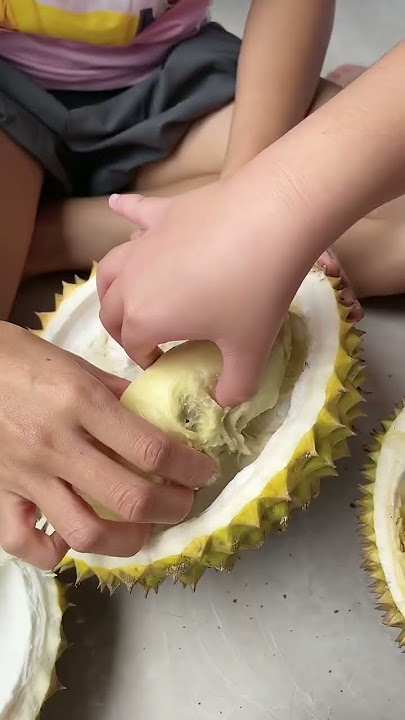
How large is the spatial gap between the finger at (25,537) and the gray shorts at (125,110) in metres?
0.37

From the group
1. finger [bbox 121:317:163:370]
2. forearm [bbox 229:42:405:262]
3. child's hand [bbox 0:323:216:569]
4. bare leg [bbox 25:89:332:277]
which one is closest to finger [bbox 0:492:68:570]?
child's hand [bbox 0:323:216:569]

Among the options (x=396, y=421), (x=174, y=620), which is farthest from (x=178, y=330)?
(x=174, y=620)

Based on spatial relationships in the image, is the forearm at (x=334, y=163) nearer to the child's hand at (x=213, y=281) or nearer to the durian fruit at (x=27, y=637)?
the child's hand at (x=213, y=281)

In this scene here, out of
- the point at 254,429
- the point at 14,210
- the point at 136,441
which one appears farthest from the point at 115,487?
the point at 14,210

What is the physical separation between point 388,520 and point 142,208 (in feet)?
0.90

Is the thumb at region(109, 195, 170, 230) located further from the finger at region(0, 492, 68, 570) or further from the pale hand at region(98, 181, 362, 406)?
the finger at region(0, 492, 68, 570)

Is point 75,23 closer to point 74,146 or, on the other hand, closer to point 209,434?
point 74,146

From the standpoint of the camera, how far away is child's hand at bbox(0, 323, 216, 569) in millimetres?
462

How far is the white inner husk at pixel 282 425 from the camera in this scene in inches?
19.4

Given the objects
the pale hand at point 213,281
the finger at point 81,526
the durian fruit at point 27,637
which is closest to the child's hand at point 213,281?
the pale hand at point 213,281

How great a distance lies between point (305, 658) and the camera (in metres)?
0.61

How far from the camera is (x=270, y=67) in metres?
0.70

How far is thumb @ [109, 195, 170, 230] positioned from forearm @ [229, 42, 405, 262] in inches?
2.5

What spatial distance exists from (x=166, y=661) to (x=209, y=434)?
225mm
